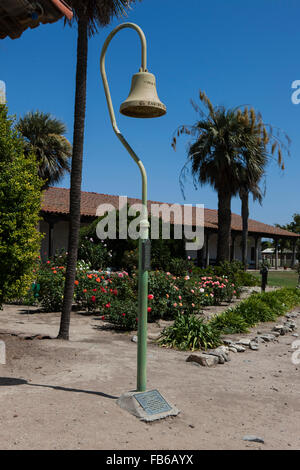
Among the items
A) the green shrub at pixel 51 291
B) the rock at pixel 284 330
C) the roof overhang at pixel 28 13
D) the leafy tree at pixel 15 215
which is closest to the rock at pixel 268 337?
the rock at pixel 284 330

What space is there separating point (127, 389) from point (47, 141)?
16459 millimetres

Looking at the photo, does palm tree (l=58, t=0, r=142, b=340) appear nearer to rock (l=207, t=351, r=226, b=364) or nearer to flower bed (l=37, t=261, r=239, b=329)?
flower bed (l=37, t=261, r=239, b=329)

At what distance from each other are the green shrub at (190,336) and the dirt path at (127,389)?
368mm

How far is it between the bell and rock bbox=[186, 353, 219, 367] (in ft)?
12.6

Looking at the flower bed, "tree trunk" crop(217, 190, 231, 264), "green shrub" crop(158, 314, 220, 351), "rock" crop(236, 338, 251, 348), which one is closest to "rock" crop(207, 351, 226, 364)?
"green shrub" crop(158, 314, 220, 351)

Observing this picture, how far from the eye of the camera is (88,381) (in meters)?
5.36

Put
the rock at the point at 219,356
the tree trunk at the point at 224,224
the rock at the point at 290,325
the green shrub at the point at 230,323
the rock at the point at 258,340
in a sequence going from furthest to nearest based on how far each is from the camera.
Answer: the tree trunk at the point at 224,224, the rock at the point at 290,325, the green shrub at the point at 230,323, the rock at the point at 258,340, the rock at the point at 219,356

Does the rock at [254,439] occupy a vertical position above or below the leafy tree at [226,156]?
below

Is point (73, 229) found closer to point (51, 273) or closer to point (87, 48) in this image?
point (87, 48)

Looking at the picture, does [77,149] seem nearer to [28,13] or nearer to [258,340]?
[28,13]

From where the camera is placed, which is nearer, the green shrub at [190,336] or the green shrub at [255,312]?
the green shrub at [190,336]

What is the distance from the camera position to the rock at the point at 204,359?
6.71 metres

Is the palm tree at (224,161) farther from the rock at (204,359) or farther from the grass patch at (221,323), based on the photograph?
the rock at (204,359)
